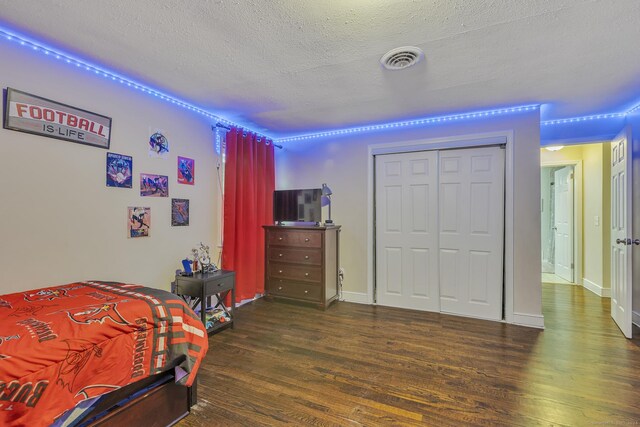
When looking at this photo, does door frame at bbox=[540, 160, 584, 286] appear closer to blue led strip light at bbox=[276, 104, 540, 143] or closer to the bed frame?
blue led strip light at bbox=[276, 104, 540, 143]

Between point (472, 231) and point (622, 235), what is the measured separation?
129cm

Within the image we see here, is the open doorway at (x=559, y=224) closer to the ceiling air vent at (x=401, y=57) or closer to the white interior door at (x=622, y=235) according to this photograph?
the white interior door at (x=622, y=235)

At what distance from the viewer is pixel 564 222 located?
528 centimetres

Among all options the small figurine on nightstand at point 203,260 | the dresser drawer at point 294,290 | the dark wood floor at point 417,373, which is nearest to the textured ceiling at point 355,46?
the small figurine on nightstand at point 203,260

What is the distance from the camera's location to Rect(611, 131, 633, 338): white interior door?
267 centimetres

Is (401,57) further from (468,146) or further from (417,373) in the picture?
(417,373)

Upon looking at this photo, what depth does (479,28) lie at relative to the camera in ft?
5.76

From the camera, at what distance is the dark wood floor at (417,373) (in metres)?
1.70

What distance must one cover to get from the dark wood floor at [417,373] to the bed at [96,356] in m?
0.32

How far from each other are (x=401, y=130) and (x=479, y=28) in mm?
1931

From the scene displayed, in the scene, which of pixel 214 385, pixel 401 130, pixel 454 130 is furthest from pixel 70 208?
pixel 454 130

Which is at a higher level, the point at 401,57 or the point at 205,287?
the point at 401,57

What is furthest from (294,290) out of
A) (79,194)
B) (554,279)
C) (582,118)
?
(554,279)

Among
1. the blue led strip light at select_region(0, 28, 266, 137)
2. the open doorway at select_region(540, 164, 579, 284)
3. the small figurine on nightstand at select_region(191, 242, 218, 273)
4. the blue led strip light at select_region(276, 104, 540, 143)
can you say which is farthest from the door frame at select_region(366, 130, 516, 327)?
the open doorway at select_region(540, 164, 579, 284)
